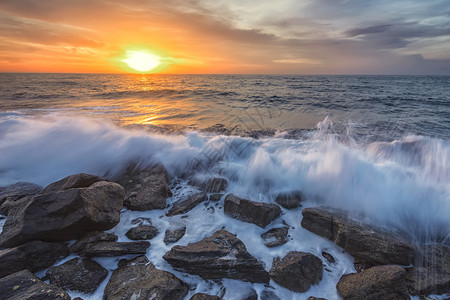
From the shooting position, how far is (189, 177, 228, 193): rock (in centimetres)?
466

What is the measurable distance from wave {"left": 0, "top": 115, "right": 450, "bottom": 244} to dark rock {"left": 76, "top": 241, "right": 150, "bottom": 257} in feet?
7.04

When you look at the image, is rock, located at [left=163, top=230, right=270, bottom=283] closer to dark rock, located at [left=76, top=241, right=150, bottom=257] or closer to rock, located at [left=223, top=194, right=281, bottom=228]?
dark rock, located at [left=76, top=241, right=150, bottom=257]

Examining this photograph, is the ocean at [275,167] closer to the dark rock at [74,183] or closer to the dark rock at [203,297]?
the dark rock at [203,297]

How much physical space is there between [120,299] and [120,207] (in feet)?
5.57

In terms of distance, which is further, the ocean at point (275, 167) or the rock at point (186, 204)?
the rock at point (186, 204)

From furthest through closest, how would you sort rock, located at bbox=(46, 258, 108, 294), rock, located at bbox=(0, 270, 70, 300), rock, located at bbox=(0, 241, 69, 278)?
rock, located at bbox=(0, 241, 69, 278)
rock, located at bbox=(46, 258, 108, 294)
rock, located at bbox=(0, 270, 70, 300)

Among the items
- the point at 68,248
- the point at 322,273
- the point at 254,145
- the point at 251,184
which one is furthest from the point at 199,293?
the point at 254,145

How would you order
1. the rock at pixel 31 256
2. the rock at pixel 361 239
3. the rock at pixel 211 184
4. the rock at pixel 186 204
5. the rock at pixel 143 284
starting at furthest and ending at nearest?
the rock at pixel 211 184 → the rock at pixel 186 204 → the rock at pixel 361 239 → the rock at pixel 31 256 → the rock at pixel 143 284

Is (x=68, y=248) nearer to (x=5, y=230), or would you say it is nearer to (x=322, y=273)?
(x=5, y=230)

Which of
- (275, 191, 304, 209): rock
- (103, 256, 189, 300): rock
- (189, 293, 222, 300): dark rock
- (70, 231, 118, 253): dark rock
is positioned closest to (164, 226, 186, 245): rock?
(103, 256, 189, 300): rock

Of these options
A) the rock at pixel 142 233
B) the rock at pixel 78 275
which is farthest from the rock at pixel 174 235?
the rock at pixel 78 275

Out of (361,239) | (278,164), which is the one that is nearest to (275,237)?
(361,239)

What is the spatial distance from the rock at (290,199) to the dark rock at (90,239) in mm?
2788

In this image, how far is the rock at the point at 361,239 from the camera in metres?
2.82
